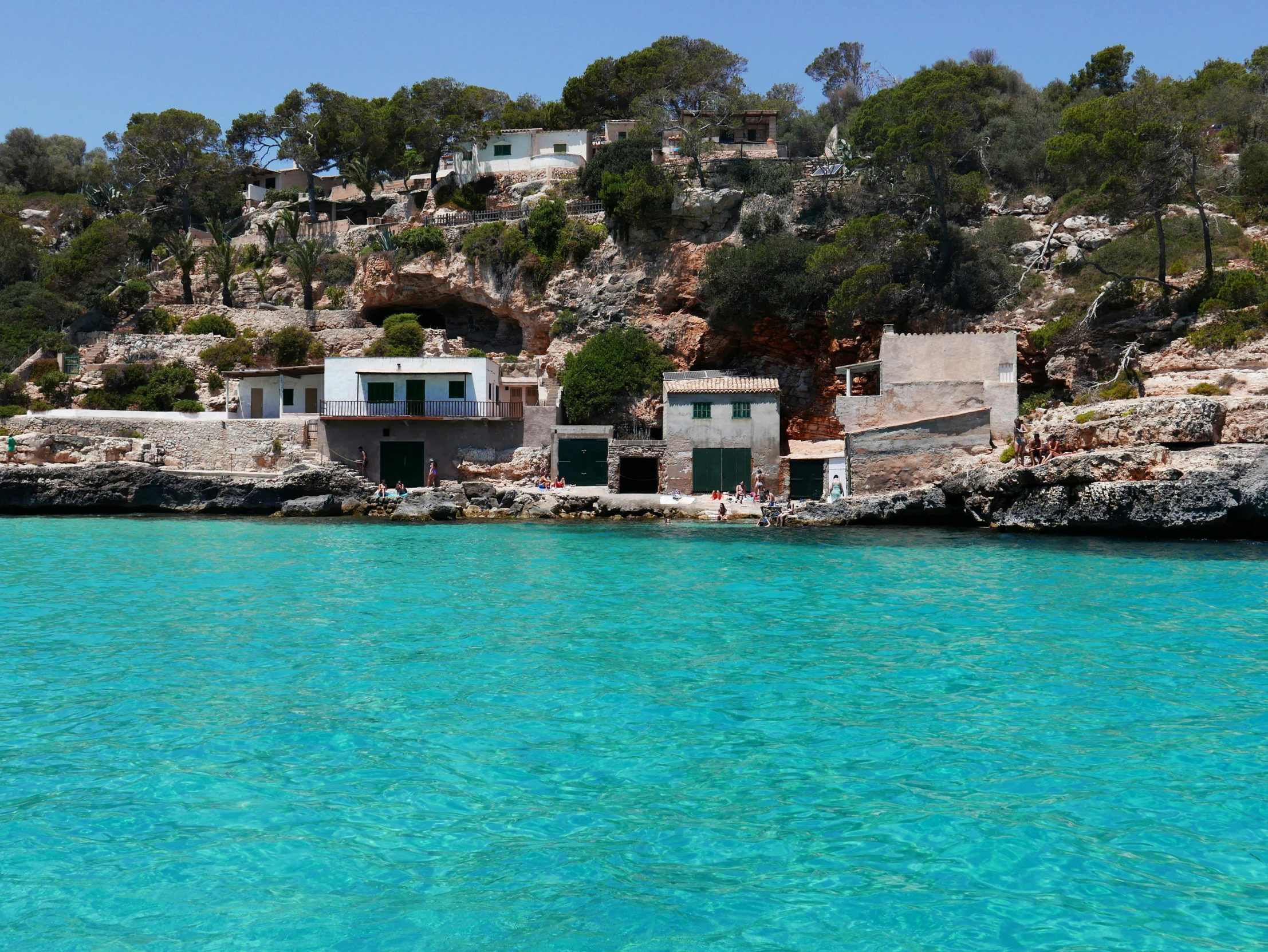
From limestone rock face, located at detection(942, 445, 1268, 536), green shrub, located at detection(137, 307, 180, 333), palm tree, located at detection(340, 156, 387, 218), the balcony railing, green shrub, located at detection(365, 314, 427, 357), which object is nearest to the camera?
limestone rock face, located at detection(942, 445, 1268, 536)

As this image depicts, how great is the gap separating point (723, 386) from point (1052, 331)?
11224 millimetres

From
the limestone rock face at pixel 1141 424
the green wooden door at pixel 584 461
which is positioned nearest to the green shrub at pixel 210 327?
the green wooden door at pixel 584 461

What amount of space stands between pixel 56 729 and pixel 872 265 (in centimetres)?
3136

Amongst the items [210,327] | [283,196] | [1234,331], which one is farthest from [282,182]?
[1234,331]

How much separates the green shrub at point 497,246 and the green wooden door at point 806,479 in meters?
18.7

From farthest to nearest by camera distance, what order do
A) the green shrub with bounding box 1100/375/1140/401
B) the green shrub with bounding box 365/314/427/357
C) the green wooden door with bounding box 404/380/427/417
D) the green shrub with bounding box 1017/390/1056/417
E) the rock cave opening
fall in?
the rock cave opening → the green shrub with bounding box 365/314/427/357 → the green wooden door with bounding box 404/380/427/417 → the green shrub with bounding box 1017/390/1056/417 → the green shrub with bounding box 1100/375/1140/401

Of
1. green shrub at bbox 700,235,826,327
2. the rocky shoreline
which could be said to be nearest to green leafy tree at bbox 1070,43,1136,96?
green shrub at bbox 700,235,826,327

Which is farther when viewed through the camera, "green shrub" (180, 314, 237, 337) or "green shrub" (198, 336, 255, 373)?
"green shrub" (180, 314, 237, 337)

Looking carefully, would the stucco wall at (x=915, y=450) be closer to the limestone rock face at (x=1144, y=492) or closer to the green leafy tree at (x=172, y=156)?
the limestone rock face at (x=1144, y=492)

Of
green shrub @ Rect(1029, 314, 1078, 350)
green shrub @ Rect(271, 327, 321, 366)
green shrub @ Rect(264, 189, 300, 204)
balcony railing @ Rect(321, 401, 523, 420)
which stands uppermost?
green shrub @ Rect(264, 189, 300, 204)

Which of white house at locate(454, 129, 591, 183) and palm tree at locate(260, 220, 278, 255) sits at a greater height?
white house at locate(454, 129, 591, 183)

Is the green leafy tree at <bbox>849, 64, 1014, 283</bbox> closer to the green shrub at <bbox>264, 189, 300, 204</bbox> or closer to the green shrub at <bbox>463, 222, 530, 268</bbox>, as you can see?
the green shrub at <bbox>463, 222, 530, 268</bbox>

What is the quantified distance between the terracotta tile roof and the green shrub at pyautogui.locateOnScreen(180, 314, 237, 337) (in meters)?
24.4

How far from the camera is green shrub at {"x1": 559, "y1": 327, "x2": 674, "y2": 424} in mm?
36344
